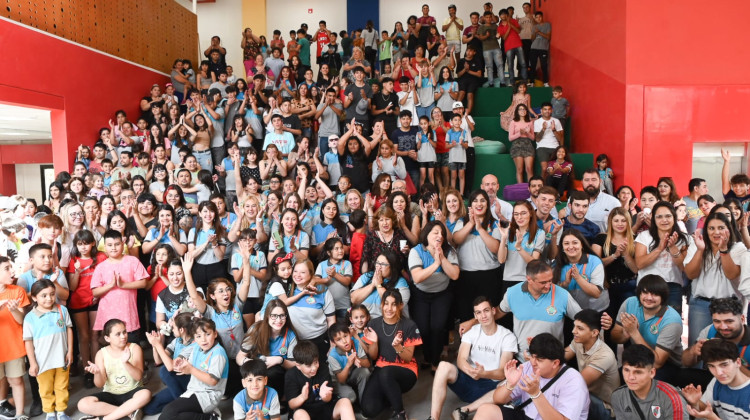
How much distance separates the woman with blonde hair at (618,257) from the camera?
448 cm

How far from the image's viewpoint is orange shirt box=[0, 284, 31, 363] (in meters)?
4.31

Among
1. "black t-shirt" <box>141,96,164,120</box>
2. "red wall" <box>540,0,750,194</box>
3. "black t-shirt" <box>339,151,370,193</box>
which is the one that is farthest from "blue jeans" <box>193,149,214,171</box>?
"red wall" <box>540,0,750,194</box>

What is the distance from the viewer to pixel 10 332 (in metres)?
4.33

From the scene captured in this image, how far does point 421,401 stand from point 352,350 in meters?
0.76

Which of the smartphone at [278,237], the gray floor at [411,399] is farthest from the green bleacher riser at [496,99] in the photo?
the gray floor at [411,399]

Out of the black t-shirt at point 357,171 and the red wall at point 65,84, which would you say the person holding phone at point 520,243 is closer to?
the black t-shirt at point 357,171

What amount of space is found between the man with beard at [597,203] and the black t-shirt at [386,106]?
3306mm

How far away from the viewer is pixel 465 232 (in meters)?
4.79

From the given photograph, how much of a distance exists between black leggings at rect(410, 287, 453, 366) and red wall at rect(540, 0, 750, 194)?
3780 mm

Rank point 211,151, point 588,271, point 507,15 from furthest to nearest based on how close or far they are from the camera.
→ 1. point 507,15
2. point 211,151
3. point 588,271

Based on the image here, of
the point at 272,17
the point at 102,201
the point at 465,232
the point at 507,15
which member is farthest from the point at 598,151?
the point at 272,17

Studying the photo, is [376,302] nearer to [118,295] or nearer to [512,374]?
[512,374]

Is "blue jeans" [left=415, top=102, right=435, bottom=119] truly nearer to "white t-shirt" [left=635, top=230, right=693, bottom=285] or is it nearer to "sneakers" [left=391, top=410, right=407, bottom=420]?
"white t-shirt" [left=635, top=230, right=693, bottom=285]

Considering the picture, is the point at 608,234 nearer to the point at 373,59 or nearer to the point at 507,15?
the point at 507,15
